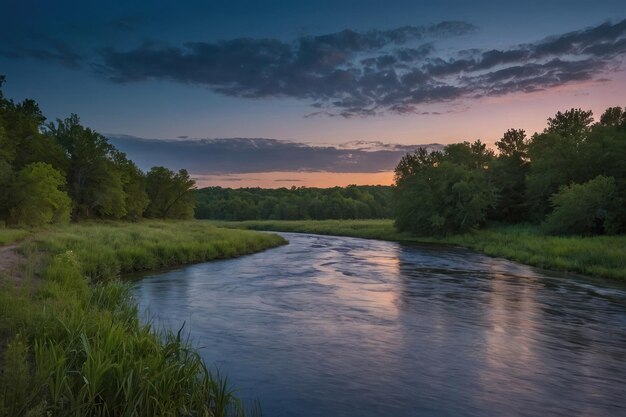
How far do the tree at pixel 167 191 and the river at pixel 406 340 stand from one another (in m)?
60.3

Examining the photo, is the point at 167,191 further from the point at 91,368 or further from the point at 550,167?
the point at 91,368

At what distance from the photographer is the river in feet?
26.6

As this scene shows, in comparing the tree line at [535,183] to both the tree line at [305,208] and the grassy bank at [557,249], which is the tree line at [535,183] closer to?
the grassy bank at [557,249]

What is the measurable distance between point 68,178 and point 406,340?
175 feet

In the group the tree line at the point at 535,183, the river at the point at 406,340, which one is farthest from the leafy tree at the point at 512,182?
the river at the point at 406,340

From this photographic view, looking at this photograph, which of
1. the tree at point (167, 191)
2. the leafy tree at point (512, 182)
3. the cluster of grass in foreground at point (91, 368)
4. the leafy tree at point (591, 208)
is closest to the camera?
the cluster of grass in foreground at point (91, 368)

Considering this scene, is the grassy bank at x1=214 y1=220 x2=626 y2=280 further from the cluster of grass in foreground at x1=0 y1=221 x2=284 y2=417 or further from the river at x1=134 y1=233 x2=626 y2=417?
the cluster of grass in foreground at x1=0 y1=221 x2=284 y2=417

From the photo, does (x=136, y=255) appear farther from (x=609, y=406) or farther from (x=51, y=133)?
(x=51, y=133)

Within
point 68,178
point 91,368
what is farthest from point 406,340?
point 68,178

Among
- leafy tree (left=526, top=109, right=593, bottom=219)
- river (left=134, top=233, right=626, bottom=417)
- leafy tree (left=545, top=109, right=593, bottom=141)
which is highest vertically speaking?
leafy tree (left=545, top=109, right=593, bottom=141)

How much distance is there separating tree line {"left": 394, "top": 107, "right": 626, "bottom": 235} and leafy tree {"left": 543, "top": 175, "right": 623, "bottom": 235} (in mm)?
63

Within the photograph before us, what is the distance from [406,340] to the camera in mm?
11945

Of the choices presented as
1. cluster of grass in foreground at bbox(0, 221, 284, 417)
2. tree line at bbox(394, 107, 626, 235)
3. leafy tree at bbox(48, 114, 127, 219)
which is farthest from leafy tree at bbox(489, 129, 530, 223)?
cluster of grass in foreground at bbox(0, 221, 284, 417)

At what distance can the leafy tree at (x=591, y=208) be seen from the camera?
34016 millimetres
